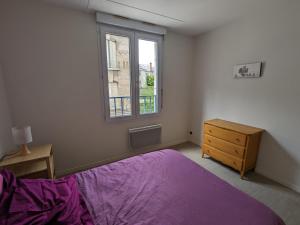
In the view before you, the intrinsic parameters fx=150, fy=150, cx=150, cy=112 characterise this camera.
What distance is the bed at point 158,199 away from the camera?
943 millimetres

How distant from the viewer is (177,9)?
2143 mm

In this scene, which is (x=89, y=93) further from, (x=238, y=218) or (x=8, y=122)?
(x=238, y=218)

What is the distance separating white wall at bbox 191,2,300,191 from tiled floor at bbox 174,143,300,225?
6.6 inches

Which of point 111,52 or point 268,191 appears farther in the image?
point 111,52

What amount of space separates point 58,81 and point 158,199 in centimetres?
204

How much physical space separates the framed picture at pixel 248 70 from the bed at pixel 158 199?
1.83 m

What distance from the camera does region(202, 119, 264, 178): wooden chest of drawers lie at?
7.18ft

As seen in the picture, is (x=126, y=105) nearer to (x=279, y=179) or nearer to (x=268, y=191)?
(x=268, y=191)

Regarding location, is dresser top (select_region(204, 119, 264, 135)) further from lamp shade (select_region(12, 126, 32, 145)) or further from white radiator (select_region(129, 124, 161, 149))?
lamp shade (select_region(12, 126, 32, 145))

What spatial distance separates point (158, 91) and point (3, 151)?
246cm

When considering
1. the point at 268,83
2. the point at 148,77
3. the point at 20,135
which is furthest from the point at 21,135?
the point at 268,83

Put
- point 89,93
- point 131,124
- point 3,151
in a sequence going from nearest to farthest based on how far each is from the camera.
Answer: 1. point 3,151
2. point 89,93
3. point 131,124

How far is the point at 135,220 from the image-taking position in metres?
0.95

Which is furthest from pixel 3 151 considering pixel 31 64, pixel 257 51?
pixel 257 51
